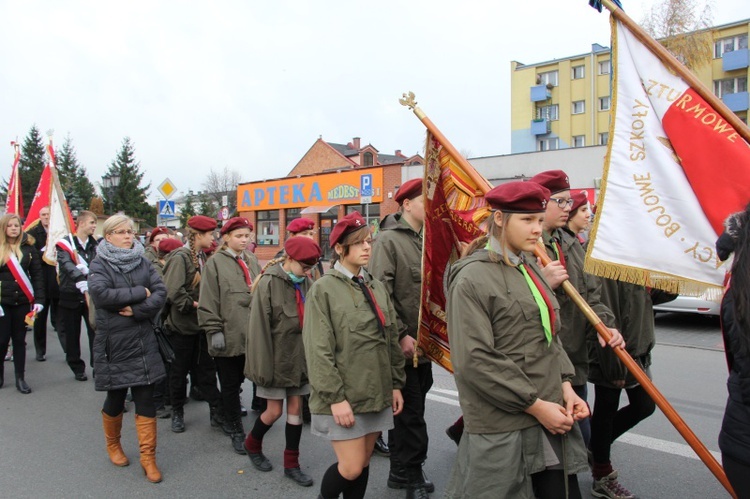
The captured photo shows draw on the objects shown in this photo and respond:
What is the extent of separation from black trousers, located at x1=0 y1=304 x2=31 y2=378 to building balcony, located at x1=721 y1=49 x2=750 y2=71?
40.8 metres

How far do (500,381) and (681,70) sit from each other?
1.86 m

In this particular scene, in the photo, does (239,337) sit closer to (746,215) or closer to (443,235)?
(443,235)

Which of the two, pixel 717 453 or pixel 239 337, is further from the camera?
pixel 239 337

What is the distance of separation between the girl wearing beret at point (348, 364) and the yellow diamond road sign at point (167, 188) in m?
14.8

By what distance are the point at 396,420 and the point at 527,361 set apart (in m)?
1.76

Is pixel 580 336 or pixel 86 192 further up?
pixel 86 192

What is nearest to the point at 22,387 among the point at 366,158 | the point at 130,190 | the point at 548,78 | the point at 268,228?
the point at 268,228

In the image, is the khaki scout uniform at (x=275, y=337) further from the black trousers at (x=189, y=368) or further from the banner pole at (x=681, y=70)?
the banner pole at (x=681, y=70)

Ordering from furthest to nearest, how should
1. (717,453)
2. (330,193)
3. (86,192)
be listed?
(86,192), (330,193), (717,453)

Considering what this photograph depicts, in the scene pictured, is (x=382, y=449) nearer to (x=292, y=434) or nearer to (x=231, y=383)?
(x=292, y=434)

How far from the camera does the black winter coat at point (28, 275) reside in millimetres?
6785

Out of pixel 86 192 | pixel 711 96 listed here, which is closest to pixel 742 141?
pixel 711 96

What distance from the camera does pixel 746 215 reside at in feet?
7.29

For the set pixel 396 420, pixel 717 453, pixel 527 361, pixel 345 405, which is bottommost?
pixel 717 453
